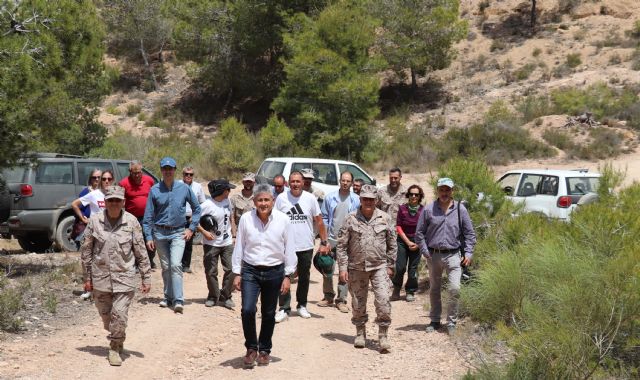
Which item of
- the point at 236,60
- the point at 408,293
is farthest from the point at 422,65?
the point at 408,293

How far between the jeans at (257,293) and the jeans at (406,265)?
413cm

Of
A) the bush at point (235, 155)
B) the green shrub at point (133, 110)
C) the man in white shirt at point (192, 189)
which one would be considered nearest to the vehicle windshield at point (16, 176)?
the man in white shirt at point (192, 189)

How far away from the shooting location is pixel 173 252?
959cm

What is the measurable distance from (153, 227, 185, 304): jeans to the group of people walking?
1cm

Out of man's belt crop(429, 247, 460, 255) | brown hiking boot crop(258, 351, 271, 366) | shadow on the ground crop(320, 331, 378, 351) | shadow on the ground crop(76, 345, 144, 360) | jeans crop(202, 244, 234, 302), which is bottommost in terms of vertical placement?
shadow on the ground crop(320, 331, 378, 351)

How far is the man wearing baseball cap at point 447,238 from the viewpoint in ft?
29.6

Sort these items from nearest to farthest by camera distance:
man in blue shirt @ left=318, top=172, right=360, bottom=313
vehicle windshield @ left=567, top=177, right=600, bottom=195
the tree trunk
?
1. man in blue shirt @ left=318, top=172, right=360, bottom=313
2. vehicle windshield @ left=567, top=177, right=600, bottom=195
3. the tree trunk

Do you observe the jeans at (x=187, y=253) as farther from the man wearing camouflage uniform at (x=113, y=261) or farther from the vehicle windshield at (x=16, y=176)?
the man wearing camouflage uniform at (x=113, y=261)

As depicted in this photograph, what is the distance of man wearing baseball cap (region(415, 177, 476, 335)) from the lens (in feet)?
29.6

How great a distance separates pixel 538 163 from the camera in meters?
29.7

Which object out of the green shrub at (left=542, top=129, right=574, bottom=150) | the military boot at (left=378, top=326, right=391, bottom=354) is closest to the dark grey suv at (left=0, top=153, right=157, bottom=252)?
the military boot at (left=378, top=326, right=391, bottom=354)

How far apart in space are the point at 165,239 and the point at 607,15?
44.4 metres

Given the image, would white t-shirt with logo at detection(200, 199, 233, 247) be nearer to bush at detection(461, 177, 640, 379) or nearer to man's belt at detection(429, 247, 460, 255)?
man's belt at detection(429, 247, 460, 255)

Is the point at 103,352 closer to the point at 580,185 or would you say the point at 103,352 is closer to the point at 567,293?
the point at 567,293
